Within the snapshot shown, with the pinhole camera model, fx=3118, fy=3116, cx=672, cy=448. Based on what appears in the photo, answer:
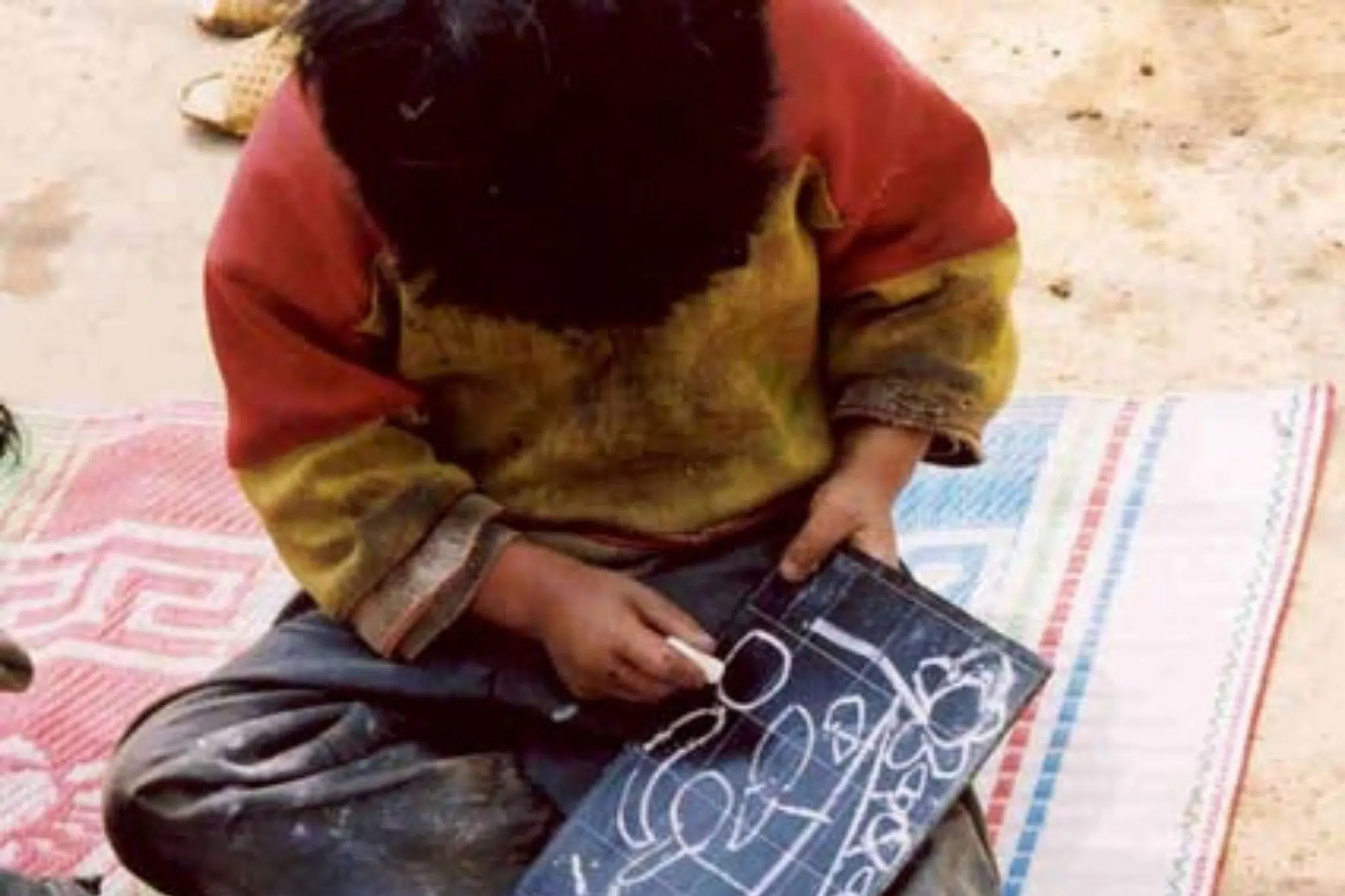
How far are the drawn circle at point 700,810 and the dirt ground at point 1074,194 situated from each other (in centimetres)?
42

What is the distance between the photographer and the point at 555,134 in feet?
3.81

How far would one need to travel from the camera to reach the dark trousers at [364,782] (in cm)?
144

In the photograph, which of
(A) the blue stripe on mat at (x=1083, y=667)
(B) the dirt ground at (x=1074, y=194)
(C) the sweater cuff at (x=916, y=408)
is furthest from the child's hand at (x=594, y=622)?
(B) the dirt ground at (x=1074, y=194)

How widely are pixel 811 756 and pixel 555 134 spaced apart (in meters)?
0.37

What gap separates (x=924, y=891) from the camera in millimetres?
1391

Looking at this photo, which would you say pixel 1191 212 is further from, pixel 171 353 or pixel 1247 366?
pixel 171 353

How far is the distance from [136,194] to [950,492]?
70 centimetres

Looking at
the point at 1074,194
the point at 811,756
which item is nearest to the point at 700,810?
the point at 811,756

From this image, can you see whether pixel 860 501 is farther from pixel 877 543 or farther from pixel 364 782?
pixel 364 782

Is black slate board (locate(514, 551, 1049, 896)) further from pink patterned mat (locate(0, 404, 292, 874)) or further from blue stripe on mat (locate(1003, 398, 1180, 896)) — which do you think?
pink patterned mat (locate(0, 404, 292, 874))

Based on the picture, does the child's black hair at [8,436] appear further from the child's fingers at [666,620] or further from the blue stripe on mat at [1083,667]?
the blue stripe on mat at [1083,667]

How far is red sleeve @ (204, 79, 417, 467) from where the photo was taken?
1350 millimetres

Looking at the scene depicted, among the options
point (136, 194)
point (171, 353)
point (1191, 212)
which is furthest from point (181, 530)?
point (1191, 212)

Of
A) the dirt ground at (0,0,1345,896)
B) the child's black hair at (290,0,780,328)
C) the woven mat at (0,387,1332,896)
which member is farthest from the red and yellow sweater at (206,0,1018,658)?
the dirt ground at (0,0,1345,896)
